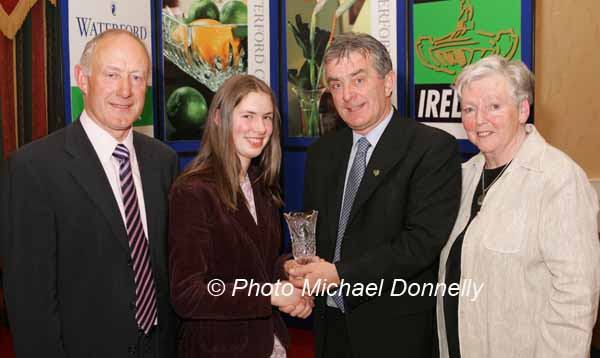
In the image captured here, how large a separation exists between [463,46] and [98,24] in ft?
8.58

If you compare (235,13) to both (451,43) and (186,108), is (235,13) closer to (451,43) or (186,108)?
(186,108)

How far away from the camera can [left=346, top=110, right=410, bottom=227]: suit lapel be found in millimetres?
2553

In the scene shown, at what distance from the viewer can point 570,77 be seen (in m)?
4.99

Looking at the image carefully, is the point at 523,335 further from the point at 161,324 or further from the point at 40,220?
the point at 40,220

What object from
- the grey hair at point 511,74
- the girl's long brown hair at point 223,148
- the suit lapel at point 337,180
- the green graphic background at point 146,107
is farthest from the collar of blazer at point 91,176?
the green graphic background at point 146,107

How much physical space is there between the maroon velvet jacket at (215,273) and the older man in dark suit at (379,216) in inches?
8.9

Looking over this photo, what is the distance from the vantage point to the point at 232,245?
90.7 inches

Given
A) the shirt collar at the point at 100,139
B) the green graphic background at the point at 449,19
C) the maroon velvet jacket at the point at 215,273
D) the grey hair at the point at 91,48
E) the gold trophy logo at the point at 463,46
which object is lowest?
the maroon velvet jacket at the point at 215,273

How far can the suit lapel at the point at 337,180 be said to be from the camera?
8.75ft

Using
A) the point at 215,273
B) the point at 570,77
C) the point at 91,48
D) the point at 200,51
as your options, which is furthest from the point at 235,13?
the point at 215,273

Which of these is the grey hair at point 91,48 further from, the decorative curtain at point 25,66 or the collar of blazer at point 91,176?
the decorative curtain at point 25,66

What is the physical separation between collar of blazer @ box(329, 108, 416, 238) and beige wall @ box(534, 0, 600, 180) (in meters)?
Answer: 2.83

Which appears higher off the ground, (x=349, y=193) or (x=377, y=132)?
(x=377, y=132)

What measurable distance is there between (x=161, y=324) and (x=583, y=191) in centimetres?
164
